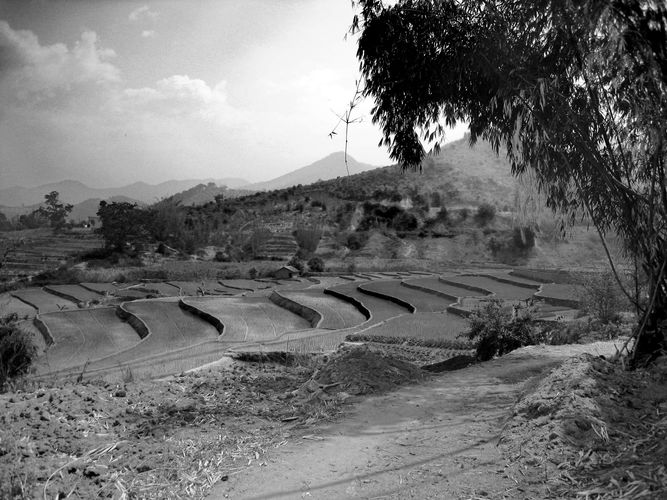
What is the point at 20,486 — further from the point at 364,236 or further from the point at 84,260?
the point at 364,236

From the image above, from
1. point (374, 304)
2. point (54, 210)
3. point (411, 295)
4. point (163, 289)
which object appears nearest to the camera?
point (374, 304)

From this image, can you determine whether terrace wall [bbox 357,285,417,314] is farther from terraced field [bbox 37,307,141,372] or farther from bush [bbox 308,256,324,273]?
bush [bbox 308,256,324,273]

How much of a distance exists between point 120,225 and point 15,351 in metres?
29.8

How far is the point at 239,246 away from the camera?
A: 45000mm

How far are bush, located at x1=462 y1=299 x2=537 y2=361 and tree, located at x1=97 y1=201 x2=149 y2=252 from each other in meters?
33.2

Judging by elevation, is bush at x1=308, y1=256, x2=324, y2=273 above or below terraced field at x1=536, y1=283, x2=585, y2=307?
above

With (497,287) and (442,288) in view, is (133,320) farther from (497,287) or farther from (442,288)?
(497,287)

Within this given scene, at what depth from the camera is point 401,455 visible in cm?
412

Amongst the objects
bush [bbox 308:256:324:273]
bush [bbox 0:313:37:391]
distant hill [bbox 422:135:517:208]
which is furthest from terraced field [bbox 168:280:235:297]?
distant hill [bbox 422:135:517:208]

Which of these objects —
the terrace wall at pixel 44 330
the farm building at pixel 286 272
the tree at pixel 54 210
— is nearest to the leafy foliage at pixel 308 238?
the farm building at pixel 286 272

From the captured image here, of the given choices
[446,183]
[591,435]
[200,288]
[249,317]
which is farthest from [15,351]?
[446,183]

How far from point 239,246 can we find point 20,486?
138 ft

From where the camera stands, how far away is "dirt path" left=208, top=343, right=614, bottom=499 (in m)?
3.51

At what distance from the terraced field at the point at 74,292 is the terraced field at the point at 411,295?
12939 millimetres
